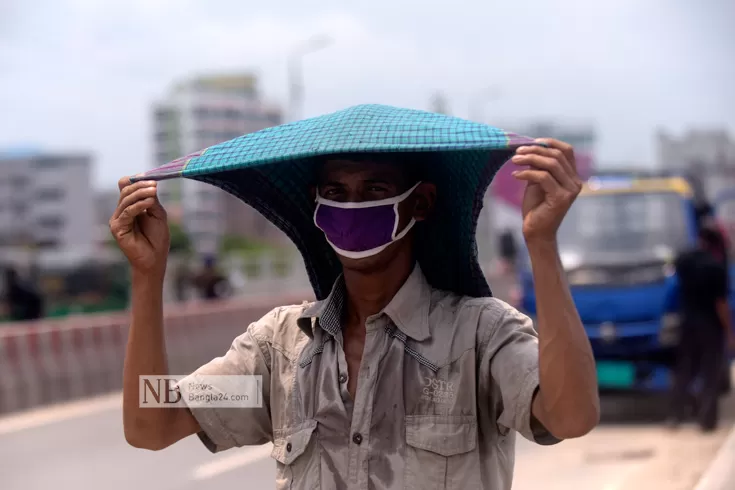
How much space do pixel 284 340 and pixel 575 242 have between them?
376 inches

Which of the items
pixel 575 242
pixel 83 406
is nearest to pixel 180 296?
pixel 83 406

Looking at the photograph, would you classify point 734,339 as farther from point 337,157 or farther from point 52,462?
point 337,157

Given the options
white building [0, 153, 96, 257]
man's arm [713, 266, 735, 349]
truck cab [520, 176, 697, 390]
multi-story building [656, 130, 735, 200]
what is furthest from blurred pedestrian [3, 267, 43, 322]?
white building [0, 153, 96, 257]

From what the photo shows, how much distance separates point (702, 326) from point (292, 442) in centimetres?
851

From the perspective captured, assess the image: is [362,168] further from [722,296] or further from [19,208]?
[19,208]

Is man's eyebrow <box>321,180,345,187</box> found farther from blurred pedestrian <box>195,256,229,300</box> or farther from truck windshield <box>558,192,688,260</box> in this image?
blurred pedestrian <box>195,256,229,300</box>

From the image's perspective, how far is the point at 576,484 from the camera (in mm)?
7984

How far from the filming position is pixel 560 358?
7.27 feet

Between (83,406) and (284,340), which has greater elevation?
(284,340)

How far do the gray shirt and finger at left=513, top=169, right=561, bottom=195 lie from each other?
1.15 feet

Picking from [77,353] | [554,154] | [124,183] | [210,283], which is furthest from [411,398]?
[210,283]

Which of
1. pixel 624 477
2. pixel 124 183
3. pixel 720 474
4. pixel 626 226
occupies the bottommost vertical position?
pixel 624 477

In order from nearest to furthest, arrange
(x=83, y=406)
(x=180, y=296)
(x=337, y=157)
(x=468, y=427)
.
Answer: (x=468, y=427) → (x=337, y=157) → (x=83, y=406) → (x=180, y=296)

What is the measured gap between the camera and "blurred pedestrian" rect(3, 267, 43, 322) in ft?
52.8
